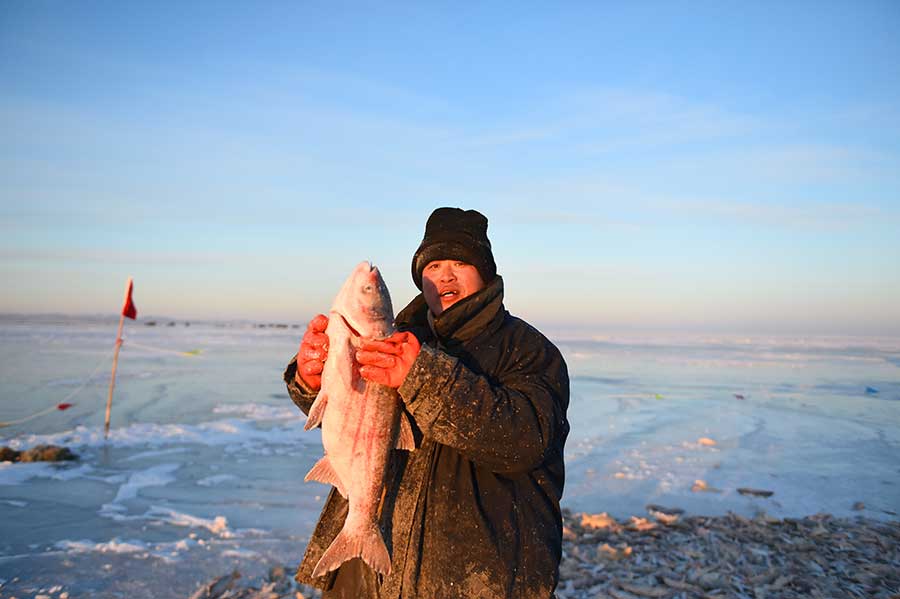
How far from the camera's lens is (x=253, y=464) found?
11156mm

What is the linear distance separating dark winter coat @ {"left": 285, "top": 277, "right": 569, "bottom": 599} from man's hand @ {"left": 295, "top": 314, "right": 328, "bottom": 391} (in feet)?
0.52

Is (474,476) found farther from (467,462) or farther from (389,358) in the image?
(389,358)

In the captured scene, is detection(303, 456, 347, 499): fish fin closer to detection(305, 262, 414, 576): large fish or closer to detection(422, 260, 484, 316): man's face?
detection(305, 262, 414, 576): large fish

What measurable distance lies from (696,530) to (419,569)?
623cm

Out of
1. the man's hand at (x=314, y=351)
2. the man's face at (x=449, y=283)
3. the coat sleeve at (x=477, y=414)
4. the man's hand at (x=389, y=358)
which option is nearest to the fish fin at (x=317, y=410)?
the man's hand at (x=314, y=351)

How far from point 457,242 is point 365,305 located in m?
0.79

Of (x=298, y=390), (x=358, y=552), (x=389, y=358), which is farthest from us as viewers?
(x=298, y=390)

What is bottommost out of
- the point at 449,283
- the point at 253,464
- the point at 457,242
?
the point at 253,464

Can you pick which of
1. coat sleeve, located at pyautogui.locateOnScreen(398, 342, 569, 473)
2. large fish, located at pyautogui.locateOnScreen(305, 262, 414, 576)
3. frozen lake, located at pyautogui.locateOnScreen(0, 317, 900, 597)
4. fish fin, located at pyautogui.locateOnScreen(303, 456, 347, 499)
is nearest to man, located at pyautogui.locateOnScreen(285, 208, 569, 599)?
coat sleeve, located at pyautogui.locateOnScreen(398, 342, 569, 473)

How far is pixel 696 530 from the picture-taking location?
820 cm

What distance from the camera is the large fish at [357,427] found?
10.2 ft

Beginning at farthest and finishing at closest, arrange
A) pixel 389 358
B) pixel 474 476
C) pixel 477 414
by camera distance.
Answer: pixel 474 476, pixel 389 358, pixel 477 414

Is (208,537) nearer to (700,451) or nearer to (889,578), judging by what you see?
(889,578)

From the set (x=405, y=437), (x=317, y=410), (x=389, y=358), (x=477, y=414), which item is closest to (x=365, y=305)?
(x=389, y=358)
